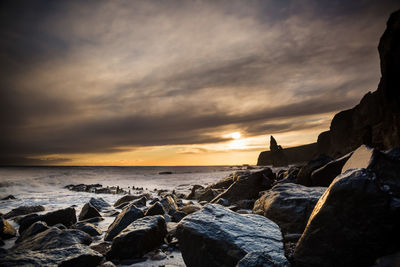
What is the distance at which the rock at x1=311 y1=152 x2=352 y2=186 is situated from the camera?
5645 millimetres

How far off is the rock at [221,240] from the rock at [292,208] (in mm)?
716

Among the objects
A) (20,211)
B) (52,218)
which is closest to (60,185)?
(20,211)

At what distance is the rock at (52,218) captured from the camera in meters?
4.82

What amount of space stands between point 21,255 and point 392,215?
452 cm

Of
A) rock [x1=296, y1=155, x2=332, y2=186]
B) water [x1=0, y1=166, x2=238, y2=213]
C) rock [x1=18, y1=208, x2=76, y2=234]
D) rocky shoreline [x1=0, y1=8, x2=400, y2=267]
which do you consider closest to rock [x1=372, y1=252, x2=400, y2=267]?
rocky shoreline [x1=0, y1=8, x2=400, y2=267]

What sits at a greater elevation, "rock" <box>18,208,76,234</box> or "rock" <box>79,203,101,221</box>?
"rock" <box>18,208,76,234</box>

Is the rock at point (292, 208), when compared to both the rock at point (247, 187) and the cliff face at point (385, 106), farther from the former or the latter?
the cliff face at point (385, 106)

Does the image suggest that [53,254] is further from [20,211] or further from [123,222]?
[20,211]

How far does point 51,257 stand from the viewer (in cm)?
260

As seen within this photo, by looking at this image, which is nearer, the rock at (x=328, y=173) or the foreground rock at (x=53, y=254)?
the foreground rock at (x=53, y=254)

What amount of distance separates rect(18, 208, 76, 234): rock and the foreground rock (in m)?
1.80

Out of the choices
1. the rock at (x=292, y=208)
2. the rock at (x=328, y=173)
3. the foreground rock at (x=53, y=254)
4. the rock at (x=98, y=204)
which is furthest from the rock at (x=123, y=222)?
the rock at (x=328, y=173)

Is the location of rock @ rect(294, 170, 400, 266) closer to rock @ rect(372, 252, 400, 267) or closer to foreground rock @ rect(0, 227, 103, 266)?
rock @ rect(372, 252, 400, 267)

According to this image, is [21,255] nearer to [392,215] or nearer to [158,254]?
[158,254]
